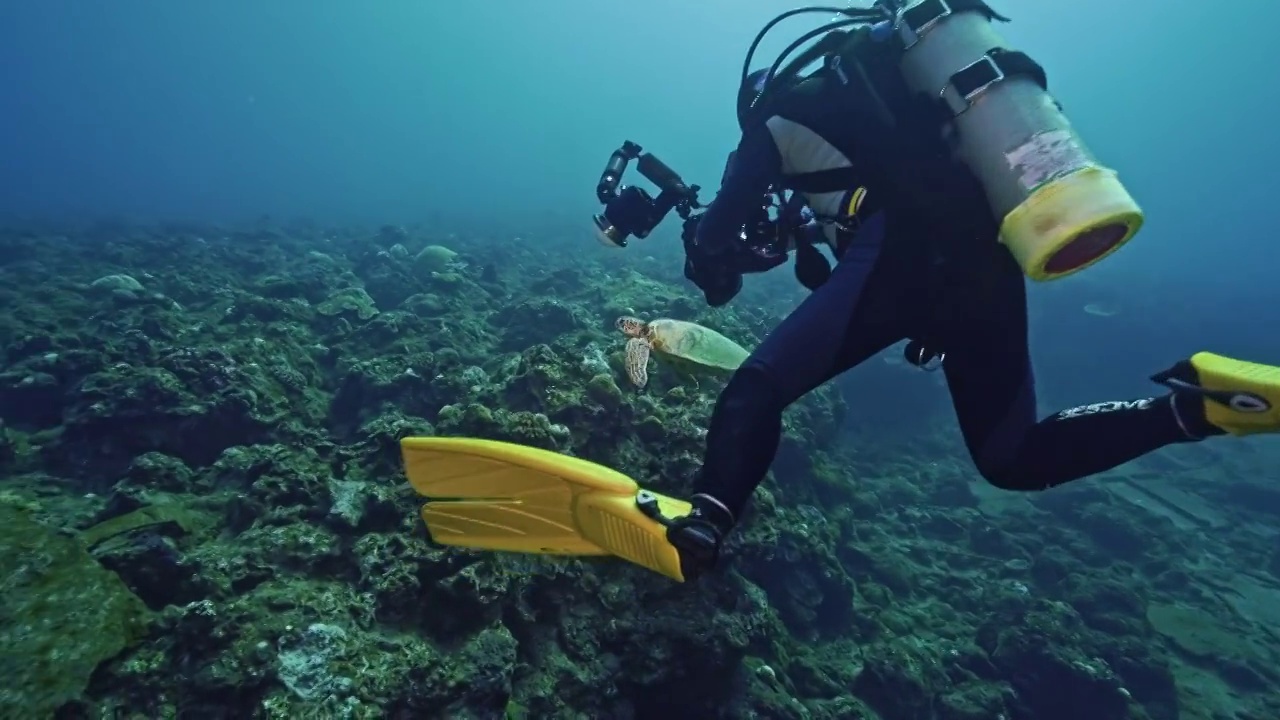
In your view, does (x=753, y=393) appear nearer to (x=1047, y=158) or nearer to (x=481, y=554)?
(x=1047, y=158)

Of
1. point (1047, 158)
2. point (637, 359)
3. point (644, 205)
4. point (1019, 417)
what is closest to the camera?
point (1047, 158)

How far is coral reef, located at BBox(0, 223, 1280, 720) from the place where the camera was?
308 centimetres

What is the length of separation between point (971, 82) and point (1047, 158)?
1.53 ft

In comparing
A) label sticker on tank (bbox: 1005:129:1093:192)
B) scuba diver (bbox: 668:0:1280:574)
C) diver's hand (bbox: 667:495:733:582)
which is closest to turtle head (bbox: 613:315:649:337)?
scuba diver (bbox: 668:0:1280:574)

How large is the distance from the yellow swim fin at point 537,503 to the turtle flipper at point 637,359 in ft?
9.47

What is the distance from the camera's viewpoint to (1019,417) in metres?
2.49

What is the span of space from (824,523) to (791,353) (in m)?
6.90

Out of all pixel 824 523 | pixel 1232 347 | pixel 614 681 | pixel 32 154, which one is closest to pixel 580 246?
pixel 824 523

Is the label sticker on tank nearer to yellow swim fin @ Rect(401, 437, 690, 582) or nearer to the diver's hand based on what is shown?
the diver's hand

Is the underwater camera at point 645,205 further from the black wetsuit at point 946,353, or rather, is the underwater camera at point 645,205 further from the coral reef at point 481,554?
the coral reef at point 481,554

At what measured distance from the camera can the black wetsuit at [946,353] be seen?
225 centimetres

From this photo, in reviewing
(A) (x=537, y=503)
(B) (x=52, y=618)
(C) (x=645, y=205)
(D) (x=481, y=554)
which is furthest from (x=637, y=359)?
(B) (x=52, y=618)

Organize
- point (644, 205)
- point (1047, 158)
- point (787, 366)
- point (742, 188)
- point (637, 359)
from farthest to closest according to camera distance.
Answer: point (637, 359), point (644, 205), point (742, 188), point (787, 366), point (1047, 158)

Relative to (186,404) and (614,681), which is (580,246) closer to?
(186,404)
